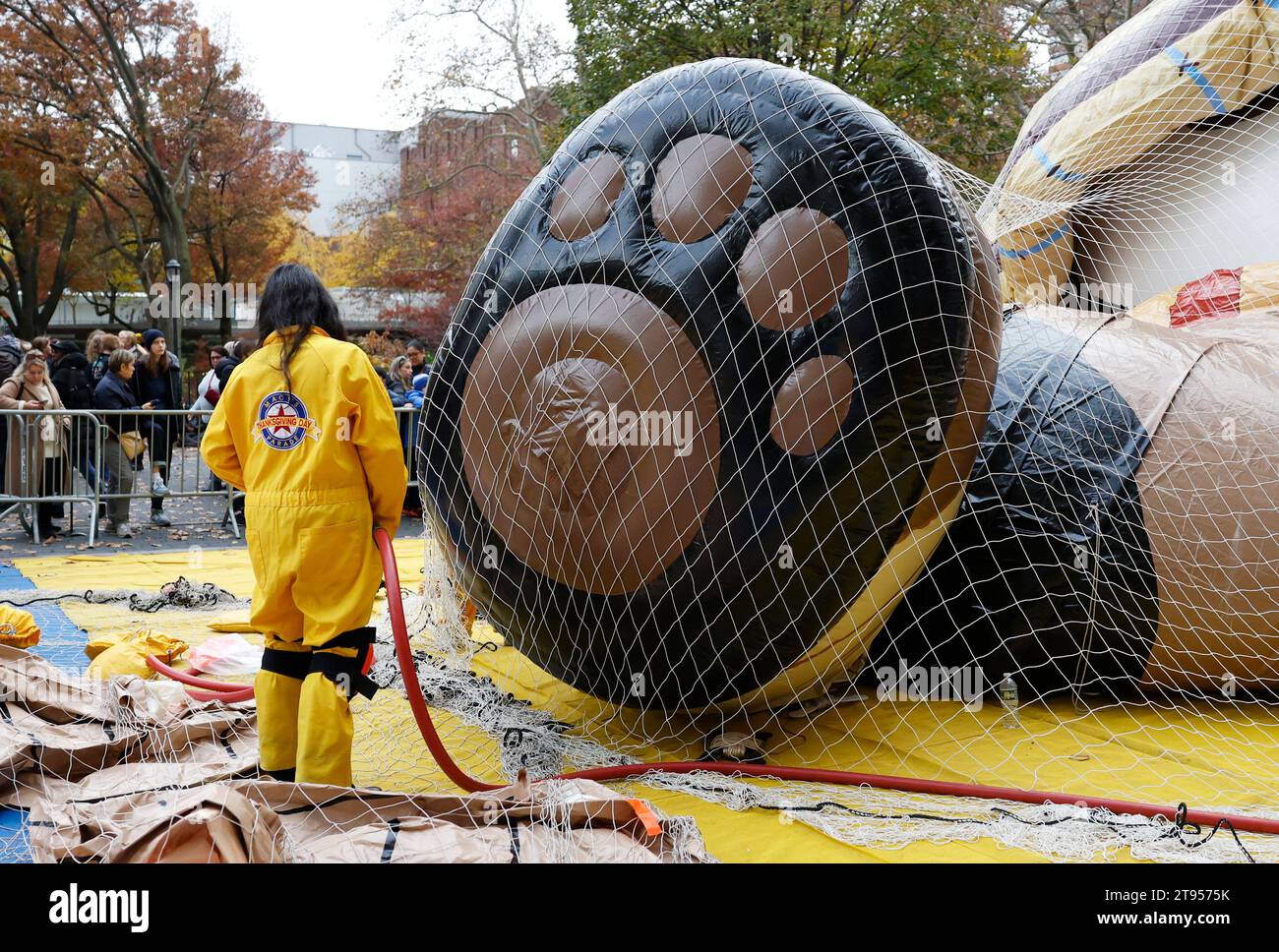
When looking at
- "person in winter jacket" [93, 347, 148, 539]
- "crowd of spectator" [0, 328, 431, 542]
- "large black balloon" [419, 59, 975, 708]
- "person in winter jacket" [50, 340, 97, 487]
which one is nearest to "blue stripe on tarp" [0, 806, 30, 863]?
"large black balloon" [419, 59, 975, 708]

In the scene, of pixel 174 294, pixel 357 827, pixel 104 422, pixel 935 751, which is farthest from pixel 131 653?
pixel 174 294

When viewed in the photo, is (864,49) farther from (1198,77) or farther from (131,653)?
(131,653)

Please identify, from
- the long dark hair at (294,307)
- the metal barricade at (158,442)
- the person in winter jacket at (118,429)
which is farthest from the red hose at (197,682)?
the person in winter jacket at (118,429)

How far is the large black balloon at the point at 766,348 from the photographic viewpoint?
3.67 metres

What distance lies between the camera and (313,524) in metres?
3.41

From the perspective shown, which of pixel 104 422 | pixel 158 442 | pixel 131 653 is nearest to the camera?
pixel 131 653

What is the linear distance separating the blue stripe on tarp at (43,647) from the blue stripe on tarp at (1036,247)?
570cm

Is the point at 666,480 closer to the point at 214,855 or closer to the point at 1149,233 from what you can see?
the point at 214,855

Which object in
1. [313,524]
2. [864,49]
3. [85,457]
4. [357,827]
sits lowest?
[357,827]

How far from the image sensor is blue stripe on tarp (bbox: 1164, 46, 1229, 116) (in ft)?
20.1

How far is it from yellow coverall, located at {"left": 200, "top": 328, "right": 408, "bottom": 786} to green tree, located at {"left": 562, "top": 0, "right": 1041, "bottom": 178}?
10.0m

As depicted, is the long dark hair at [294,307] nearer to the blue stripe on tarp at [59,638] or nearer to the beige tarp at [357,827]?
the beige tarp at [357,827]

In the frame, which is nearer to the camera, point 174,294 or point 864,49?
point 864,49

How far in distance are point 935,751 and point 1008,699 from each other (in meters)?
0.64
